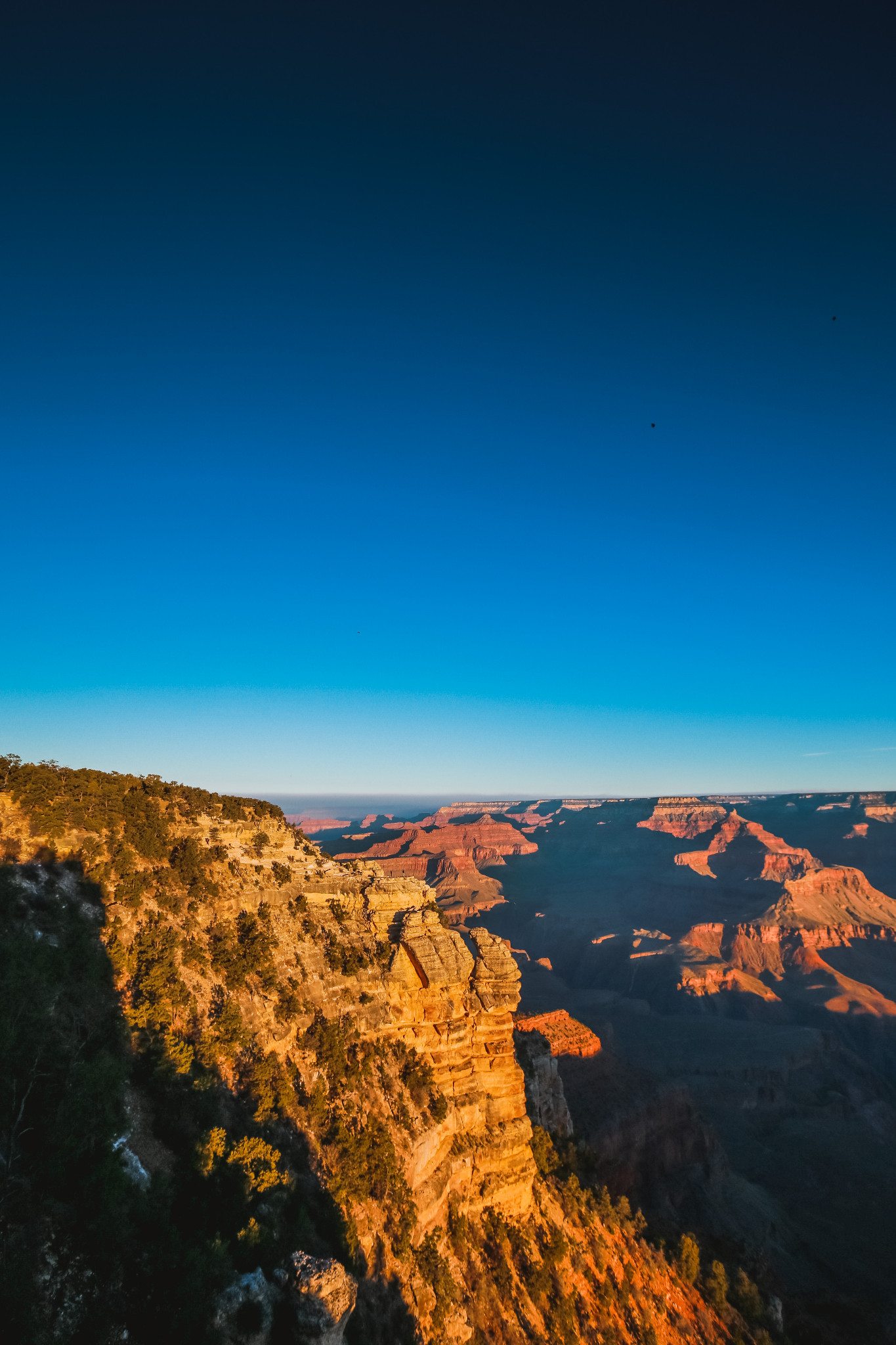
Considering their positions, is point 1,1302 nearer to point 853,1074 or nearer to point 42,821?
point 42,821

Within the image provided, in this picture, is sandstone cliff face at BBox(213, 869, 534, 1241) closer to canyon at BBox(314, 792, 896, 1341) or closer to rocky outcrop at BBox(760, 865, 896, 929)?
canyon at BBox(314, 792, 896, 1341)

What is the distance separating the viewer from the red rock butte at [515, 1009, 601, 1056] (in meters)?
57.7

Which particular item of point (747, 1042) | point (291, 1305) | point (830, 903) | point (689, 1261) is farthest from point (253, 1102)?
point (830, 903)

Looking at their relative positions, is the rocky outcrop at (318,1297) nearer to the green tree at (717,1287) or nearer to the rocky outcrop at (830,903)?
the green tree at (717,1287)

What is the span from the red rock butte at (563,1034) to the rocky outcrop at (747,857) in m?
117

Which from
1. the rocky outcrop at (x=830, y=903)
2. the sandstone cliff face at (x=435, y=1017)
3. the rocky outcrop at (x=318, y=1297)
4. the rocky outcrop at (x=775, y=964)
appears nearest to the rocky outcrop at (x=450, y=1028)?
the sandstone cliff face at (x=435, y=1017)

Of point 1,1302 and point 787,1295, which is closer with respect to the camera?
point 1,1302

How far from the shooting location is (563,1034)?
198ft

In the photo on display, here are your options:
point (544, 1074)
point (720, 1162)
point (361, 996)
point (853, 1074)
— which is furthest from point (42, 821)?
point (853, 1074)

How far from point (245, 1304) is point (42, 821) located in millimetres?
18468

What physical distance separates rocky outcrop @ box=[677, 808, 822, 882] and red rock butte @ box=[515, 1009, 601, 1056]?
4617 inches

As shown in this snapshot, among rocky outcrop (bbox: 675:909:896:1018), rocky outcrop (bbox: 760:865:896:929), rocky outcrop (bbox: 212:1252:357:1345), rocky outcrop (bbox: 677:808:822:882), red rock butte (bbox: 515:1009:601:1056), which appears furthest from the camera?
rocky outcrop (bbox: 677:808:822:882)

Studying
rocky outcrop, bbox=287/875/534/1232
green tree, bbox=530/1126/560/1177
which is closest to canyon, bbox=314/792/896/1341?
green tree, bbox=530/1126/560/1177

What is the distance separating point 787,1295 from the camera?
37250mm
